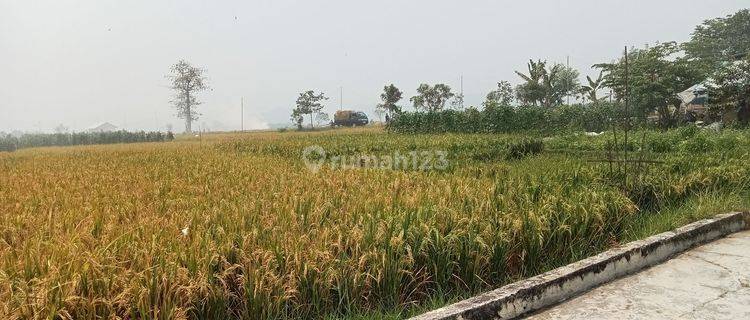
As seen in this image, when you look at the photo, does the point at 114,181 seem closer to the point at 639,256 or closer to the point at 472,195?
the point at 472,195

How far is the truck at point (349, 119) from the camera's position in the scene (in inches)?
1830

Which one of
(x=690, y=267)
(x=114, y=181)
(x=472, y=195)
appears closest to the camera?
(x=690, y=267)

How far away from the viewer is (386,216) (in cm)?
410

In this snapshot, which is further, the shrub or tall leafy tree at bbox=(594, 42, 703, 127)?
tall leafy tree at bbox=(594, 42, 703, 127)

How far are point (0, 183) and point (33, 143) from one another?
43.5 meters

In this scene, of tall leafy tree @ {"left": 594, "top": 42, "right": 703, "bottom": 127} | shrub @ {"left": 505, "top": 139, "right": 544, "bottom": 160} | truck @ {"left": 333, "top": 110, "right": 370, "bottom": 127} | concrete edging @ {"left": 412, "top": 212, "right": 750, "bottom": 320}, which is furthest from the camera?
truck @ {"left": 333, "top": 110, "right": 370, "bottom": 127}

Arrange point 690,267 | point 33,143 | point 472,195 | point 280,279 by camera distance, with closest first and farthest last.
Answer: point 280,279 → point 690,267 → point 472,195 → point 33,143

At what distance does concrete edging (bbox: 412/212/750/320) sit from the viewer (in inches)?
111

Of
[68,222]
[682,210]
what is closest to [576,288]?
[682,210]

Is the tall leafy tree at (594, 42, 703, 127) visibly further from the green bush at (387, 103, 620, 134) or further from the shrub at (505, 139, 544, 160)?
the shrub at (505, 139, 544, 160)

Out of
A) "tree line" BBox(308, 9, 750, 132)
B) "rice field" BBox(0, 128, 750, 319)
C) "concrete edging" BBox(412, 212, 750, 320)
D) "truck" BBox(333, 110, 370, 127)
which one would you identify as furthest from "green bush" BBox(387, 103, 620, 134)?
"concrete edging" BBox(412, 212, 750, 320)

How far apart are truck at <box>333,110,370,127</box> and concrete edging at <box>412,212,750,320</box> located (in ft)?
139

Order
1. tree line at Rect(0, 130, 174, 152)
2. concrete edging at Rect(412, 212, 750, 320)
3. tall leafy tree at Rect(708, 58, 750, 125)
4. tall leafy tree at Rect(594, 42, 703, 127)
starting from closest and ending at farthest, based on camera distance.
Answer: concrete edging at Rect(412, 212, 750, 320)
tall leafy tree at Rect(708, 58, 750, 125)
tall leafy tree at Rect(594, 42, 703, 127)
tree line at Rect(0, 130, 174, 152)

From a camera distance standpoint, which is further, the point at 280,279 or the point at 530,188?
the point at 530,188
